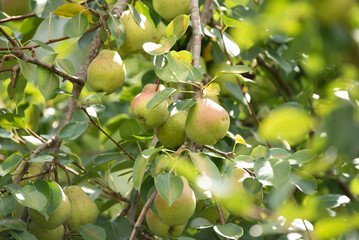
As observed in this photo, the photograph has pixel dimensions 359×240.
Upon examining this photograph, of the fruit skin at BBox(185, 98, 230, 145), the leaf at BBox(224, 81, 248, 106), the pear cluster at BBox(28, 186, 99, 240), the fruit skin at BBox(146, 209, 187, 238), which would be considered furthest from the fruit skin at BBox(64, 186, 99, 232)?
the leaf at BBox(224, 81, 248, 106)

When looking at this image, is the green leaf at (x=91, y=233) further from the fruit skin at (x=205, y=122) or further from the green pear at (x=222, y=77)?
the green pear at (x=222, y=77)

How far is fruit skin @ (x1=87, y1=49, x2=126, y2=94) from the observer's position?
1.18 meters

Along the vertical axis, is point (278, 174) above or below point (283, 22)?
below

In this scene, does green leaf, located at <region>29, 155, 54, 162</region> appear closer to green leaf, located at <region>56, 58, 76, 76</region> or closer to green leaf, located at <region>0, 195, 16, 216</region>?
green leaf, located at <region>0, 195, 16, 216</region>

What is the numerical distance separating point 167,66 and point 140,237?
57cm

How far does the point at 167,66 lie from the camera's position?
1056 mm

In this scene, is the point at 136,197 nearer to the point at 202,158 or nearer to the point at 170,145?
the point at 170,145

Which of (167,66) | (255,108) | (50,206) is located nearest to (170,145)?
(167,66)

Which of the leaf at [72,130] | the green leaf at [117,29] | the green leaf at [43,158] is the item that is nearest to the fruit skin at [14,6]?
the green leaf at [117,29]

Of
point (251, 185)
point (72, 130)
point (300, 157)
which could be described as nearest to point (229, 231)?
point (251, 185)

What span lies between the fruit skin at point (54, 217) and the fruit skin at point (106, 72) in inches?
11.2

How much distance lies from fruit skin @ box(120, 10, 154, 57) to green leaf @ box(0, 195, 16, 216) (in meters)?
0.51

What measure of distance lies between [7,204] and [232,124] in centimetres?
76

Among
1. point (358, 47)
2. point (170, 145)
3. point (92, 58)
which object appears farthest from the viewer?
point (92, 58)
